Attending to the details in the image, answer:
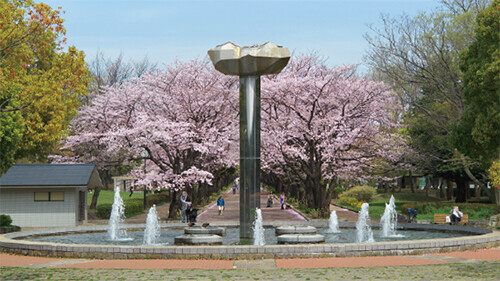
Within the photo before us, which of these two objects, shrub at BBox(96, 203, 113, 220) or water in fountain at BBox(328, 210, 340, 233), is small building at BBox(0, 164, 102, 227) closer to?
shrub at BBox(96, 203, 113, 220)

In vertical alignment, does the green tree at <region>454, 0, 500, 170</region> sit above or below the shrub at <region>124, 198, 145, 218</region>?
above

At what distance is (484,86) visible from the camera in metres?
29.3

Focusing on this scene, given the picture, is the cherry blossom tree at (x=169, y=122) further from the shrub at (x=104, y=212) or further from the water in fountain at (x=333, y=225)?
the water in fountain at (x=333, y=225)

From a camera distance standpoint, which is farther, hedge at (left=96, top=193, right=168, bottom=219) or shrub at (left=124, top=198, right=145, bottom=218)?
shrub at (left=124, top=198, right=145, bottom=218)

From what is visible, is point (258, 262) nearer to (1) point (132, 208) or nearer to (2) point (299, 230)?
(2) point (299, 230)

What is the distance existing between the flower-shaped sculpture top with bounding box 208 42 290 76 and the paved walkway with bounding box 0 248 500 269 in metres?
7.19

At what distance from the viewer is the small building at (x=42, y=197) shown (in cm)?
3494

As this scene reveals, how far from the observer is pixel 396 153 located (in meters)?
44.0

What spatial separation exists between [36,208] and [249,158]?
19622 millimetres

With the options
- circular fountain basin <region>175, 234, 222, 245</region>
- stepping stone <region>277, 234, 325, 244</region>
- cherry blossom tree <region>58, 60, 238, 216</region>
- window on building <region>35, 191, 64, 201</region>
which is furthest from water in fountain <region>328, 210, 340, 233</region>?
window on building <region>35, 191, 64, 201</region>

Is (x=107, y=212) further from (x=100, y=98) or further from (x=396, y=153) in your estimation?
(x=396, y=153)

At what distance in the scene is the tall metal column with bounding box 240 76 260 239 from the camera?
20.7 m

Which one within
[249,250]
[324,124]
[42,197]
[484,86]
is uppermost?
[484,86]

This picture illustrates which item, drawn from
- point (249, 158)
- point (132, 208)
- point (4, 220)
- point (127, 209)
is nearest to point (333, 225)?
point (249, 158)
